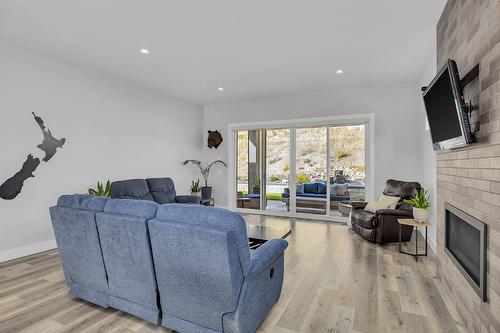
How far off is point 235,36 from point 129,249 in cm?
270

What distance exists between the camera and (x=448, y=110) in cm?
222

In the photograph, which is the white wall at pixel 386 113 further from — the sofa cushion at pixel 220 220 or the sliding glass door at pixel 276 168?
the sofa cushion at pixel 220 220

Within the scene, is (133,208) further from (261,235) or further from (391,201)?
(391,201)

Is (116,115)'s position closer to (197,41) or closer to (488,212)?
(197,41)

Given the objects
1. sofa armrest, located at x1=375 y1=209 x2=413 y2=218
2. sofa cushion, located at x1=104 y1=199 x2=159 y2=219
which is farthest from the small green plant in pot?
sofa armrest, located at x1=375 y1=209 x2=413 y2=218

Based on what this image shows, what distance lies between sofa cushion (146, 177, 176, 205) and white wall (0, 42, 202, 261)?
339 millimetres

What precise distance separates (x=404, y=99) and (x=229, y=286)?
5093 mm

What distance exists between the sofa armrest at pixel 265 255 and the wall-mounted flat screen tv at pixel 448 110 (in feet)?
5.14

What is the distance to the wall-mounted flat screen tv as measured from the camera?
1.93m

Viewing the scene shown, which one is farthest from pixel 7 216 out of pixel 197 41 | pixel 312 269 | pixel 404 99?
pixel 404 99

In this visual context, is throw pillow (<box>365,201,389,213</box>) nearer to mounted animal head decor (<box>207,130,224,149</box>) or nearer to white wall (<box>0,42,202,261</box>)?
mounted animal head decor (<box>207,130,224,149</box>)

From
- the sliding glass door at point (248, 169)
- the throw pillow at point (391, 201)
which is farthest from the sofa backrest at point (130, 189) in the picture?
the throw pillow at point (391, 201)

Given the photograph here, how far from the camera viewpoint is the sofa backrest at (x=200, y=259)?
5.42ft

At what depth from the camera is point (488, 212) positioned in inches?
68.6
